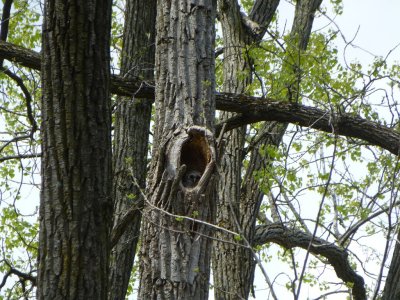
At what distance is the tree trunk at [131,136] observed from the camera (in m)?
7.49

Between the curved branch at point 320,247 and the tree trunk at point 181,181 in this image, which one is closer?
the tree trunk at point 181,181

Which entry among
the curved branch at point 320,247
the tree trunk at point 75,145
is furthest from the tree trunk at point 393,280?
the tree trunk at point 75,145

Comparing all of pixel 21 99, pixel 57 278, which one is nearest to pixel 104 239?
pixel 57 278

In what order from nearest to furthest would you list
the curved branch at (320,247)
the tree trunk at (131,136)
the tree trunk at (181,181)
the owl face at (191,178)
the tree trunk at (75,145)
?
the tree trunk at (75,145)
the tree trunk at (181,181)
the owl face at (191,178)
the tree trunk at (131,136)
the curved branch at (320,247)

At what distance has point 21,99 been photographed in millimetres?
11023

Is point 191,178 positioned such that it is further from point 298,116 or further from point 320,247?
point 320,247

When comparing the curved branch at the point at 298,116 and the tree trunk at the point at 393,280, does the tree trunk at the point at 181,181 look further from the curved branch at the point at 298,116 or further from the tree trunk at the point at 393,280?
the tree trunk at the point at 393,280

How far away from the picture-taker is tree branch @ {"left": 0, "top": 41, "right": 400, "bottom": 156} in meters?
7.05

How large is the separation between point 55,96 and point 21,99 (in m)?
7.44

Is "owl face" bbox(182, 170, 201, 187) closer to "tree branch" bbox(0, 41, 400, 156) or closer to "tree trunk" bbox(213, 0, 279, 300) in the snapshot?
"tree branch" bbox(0, 41, 400, 156)

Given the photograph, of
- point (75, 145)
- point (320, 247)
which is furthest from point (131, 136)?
point (75, 145)

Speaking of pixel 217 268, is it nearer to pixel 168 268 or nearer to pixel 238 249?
pixel 238 249

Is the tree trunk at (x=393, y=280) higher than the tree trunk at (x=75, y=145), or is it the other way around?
the tree trunk at (x=393, y=280)

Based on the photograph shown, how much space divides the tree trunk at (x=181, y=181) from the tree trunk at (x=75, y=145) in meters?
0.94
